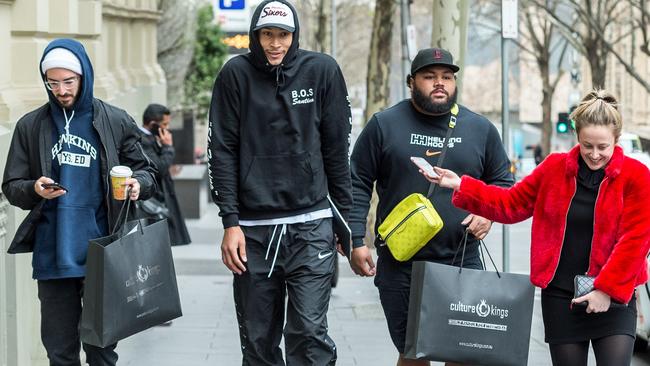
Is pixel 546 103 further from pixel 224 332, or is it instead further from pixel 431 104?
pixel 431 104

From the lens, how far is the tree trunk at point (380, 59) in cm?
2139

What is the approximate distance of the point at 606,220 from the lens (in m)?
5.50

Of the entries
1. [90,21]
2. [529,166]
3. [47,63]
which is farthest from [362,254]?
[529,166]

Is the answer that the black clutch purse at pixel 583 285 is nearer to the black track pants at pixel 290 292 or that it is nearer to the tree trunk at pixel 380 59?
the black track pants at pixel 290 292

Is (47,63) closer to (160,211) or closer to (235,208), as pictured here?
(235,208)

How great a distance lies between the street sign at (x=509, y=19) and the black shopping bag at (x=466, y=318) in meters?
6.38

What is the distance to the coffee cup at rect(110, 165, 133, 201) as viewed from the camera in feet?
19.6

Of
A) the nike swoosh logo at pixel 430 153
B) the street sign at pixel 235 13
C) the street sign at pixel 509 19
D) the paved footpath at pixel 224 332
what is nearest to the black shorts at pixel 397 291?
the nike swoosh logo at pixel 430 153

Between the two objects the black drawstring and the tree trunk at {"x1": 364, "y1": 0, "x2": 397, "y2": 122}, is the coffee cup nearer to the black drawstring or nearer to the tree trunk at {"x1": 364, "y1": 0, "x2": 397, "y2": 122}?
the black drawstring

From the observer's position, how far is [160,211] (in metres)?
10.5

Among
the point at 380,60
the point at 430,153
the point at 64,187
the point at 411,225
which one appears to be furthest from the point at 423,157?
the point at 380,60

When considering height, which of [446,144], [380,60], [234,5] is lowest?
[446,144]

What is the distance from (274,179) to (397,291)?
3.21 feet

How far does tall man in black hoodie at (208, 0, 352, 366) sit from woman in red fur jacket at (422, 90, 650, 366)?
1.01 meters
